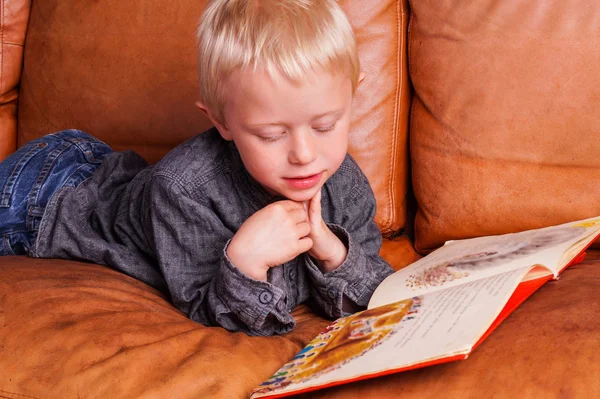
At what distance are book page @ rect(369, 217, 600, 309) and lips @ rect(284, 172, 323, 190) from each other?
0.19 m

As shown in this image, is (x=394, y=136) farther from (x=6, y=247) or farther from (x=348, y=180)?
(x=6, y=247)

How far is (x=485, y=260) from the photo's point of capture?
1.09m

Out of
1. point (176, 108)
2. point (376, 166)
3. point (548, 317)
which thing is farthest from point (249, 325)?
point (176, 108)

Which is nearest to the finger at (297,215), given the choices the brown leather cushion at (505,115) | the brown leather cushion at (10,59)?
the brown leather cushion at (505,115)

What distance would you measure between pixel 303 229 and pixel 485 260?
28 centimetres

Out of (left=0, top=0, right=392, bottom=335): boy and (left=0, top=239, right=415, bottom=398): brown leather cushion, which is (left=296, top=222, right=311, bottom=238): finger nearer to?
(left=0, top=0, right=392, bottom=335): boy

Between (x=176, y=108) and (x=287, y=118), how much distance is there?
2.20 feet

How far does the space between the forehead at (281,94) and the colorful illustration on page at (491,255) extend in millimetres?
289

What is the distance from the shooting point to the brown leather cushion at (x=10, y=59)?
73.2 inches

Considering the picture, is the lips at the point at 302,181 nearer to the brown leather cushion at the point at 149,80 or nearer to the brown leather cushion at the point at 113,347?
the brown leather cushion at the point at 113,347

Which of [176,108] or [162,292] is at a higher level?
[176,108]

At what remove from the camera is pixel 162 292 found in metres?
1.31

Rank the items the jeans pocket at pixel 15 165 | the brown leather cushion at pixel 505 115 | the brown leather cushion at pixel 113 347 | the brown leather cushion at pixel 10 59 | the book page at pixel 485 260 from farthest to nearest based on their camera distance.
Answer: the brown leather cushion at pixel 10 59 < the jeans pocket at pixel 15 165 < the brown leather cushion at pixel 505 115 < the book page at pixel 485 260 < the brown leather cushion at pixel 113 347

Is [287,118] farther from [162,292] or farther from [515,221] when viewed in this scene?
[515,221]
